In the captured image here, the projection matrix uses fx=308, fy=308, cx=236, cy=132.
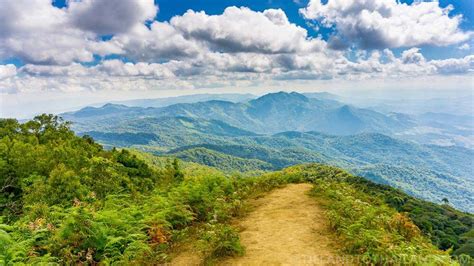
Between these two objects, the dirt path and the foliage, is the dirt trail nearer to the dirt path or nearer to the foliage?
the dirt path

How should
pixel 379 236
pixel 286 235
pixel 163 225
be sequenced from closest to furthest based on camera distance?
pixel 379 236, pixel 286 235, pixel 163 225

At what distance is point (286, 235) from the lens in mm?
10297

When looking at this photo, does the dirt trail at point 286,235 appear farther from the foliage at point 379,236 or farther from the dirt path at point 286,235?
the foliage at point 379,236

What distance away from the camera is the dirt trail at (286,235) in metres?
8.41

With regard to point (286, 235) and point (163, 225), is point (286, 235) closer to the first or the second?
point (286, 235)

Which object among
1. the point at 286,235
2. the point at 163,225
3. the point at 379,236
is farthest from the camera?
the point at 163,225

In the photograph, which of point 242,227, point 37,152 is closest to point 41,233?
point 242,227

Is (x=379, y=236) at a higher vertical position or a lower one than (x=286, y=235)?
higher

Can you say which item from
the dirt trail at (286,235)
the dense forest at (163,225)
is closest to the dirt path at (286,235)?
the dirt trail at (286,235)

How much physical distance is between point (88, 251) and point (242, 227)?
17.3 ft

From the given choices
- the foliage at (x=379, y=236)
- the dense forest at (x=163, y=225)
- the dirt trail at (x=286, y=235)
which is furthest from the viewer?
the dirt trail at (x=286, y=235)

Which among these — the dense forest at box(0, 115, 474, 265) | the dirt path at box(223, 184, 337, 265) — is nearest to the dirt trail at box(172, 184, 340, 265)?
the dirt path at box(223, 184, 337, 265)

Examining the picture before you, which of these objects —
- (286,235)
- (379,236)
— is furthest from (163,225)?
(379,236)

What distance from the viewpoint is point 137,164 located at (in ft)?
119
